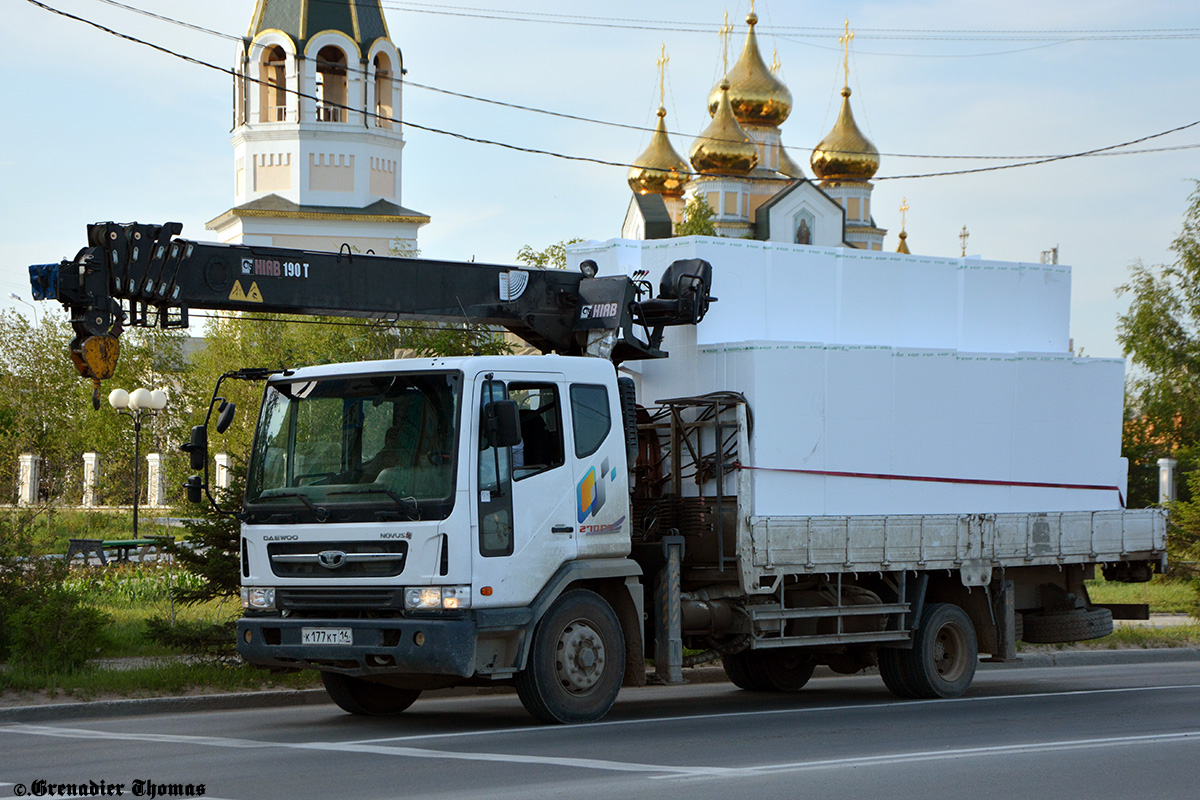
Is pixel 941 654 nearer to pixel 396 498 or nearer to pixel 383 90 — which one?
pixel 396 498

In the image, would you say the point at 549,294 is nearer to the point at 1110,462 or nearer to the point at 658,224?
the point at 1110,462

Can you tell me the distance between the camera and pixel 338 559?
10469mm

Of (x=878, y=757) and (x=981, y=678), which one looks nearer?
(x=878, y=757)

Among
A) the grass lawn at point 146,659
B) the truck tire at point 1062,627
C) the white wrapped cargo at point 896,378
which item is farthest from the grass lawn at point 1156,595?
the white wrapped cargo at point 896,378

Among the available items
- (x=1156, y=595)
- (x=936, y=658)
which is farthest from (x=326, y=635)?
(x=1156, y=595)

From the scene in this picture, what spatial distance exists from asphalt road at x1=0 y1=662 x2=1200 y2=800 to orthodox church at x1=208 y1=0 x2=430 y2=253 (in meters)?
46.1

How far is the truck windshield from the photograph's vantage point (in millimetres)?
10383

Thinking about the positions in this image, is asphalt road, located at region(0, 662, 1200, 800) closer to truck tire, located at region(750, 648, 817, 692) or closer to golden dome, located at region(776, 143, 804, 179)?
truck tire, located at region(750, 648, 817, 692)

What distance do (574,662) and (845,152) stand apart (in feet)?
250

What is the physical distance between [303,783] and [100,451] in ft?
174

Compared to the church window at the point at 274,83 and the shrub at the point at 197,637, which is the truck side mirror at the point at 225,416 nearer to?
the shrub at the point at 197,637

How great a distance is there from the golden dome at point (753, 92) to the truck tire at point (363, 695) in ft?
230

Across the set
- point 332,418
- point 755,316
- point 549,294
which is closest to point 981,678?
point 755,316

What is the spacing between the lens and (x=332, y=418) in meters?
10.9
